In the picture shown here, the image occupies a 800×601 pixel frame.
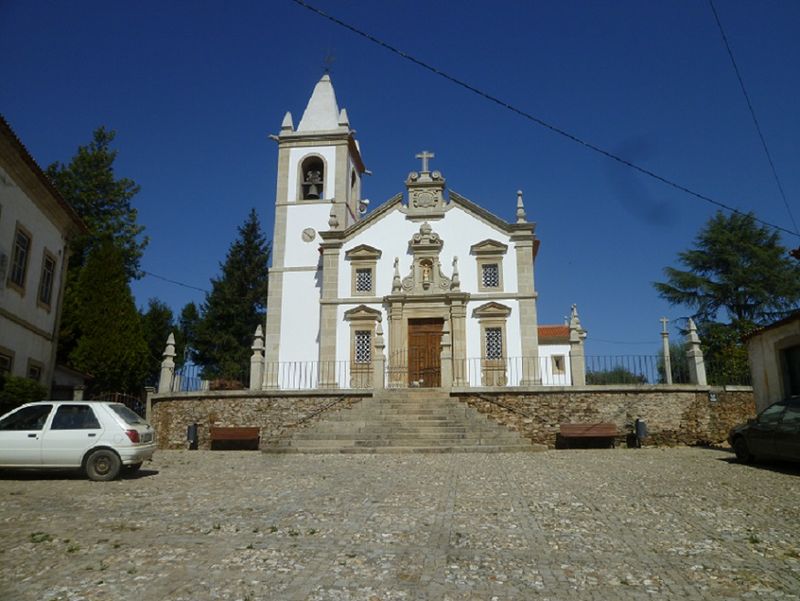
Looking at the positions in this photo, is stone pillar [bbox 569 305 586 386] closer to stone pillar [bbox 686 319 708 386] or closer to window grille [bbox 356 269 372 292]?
stone pillar [bbox 686 319 708 386]

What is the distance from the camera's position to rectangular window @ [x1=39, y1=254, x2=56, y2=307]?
17.8m

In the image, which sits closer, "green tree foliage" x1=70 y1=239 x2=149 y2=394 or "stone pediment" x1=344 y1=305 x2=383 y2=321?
"green tree foliage" x1=70 y1=239 x2=149 y2=394

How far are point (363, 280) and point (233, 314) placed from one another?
61.6ft

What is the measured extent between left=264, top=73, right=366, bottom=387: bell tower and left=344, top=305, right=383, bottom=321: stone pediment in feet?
6.22

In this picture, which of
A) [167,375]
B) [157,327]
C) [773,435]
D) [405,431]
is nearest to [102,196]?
[157,327]

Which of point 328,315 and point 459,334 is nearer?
point 459,334

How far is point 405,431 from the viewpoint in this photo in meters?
15.0

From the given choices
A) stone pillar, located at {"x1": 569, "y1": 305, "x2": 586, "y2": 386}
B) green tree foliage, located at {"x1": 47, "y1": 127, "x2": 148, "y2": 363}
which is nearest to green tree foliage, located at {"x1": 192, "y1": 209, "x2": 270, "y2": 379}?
green tree foliage, located at {"x1": 47, "y1": 127, "x2": 148, "y2": 363}

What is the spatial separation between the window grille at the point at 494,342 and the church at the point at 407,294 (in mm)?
37

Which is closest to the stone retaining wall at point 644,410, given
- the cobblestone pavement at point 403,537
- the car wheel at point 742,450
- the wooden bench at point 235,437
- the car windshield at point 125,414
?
the car wheel at point 742,450

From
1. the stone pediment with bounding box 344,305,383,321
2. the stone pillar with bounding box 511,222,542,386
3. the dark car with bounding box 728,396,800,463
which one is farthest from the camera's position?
the stone pediment with bounding box 344,305,383,321

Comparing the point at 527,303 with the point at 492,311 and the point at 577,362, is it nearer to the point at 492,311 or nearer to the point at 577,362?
the point at 492,311

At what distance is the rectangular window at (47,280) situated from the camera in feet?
58.3

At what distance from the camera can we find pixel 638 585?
13.7ft
